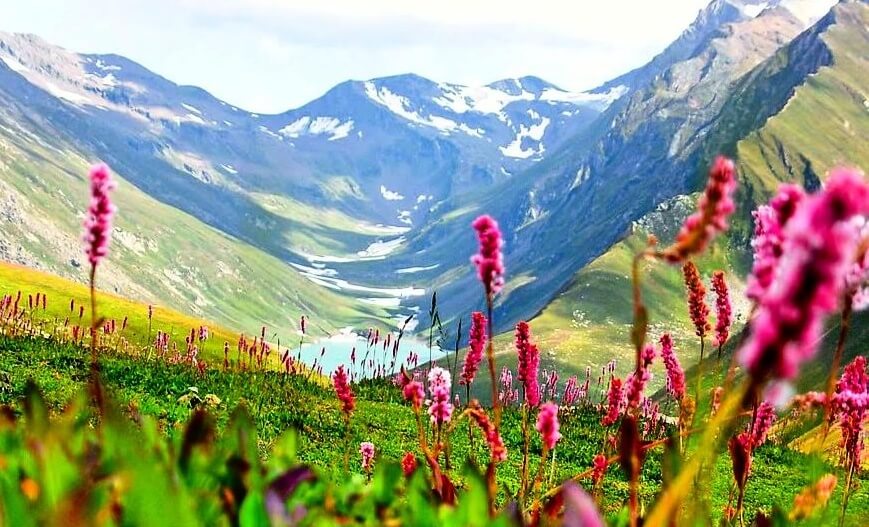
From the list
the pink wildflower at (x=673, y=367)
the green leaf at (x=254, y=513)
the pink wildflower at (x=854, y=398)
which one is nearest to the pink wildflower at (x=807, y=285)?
the green leaf at (x=254, y=513)

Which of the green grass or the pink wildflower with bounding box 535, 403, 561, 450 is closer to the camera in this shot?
the pink wildflower with bounding box 535, 403, 561, 450

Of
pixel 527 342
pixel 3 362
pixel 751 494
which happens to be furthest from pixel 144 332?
pixel 527 342

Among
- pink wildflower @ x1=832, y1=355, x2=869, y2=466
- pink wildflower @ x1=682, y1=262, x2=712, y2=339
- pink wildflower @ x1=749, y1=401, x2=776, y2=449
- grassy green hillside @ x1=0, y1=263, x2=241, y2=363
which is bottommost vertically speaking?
pink wildflower @ x1=749, y1=401, x2=776, y2=449

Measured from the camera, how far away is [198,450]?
3424mm

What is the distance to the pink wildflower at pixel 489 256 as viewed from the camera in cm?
363

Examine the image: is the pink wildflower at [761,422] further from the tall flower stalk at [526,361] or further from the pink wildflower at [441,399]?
the pink wildflower at [441,399]

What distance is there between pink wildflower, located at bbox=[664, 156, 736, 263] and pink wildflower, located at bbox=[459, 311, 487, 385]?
11.1ft

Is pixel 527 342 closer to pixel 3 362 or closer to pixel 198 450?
pixel 198 450

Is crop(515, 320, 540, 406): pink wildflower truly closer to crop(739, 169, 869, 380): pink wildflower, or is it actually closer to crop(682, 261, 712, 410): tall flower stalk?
crop(682, 261, 712, 410): tall flower stalk

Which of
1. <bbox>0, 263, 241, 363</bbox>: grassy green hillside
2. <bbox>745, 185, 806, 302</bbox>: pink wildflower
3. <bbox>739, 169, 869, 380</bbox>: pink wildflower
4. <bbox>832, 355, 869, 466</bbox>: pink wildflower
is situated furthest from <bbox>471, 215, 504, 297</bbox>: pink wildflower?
<bbox>0, 263, 241, 363</bbox>: grassy green hillside

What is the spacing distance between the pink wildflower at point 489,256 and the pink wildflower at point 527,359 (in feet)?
5.15

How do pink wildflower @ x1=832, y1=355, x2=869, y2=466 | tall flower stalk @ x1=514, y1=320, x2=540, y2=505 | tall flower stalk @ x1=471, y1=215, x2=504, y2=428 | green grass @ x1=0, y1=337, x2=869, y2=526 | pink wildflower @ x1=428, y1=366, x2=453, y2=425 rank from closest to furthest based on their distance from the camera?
1. tall flower stalk @ x1=471, y1=215, x2=504, y2=428
2. pink wildflower @ x1=428, y1=366, x2=453, y2=425
3. tall flower stalk @ x1=514, y1=320, x2=540, y2=505
4. pink wildflower @ x1=832, y1=355, x2=869, y2=466
5. green grass @ x1=0, y1=337, x2=869, y2=526

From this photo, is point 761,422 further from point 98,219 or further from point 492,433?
point 98,219

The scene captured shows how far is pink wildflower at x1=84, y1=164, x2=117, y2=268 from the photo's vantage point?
11.5 ft
